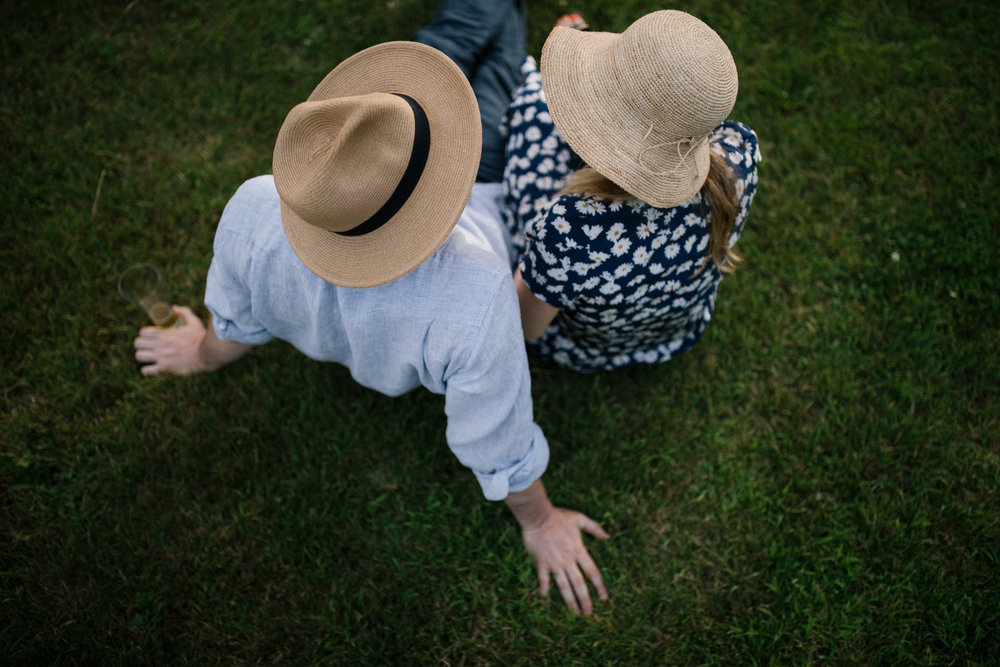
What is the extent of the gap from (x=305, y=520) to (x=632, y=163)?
2.27 metres

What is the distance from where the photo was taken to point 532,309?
7.70 ft

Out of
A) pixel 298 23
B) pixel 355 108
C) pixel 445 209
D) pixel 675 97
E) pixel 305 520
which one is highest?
pixel 675 97

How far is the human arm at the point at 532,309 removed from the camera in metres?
2.29

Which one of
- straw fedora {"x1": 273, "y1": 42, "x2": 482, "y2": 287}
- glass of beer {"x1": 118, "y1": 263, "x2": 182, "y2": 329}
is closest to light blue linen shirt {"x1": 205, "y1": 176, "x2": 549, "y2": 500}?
straw fedora {"x1": 273, "y1": 42, "x2": 482, "y2": 287}

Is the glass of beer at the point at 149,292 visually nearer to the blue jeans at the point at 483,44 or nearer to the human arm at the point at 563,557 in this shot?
the blue jeans at the point at 483,44

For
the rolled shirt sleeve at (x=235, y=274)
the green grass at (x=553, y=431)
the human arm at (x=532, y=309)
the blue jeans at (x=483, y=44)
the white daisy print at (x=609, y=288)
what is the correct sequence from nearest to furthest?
the rolled shirt sleeve at (x=235, y=274) → the white daisy print at (x=609, y=288) → the human arm at (x=532, y=309) → the green grass at (x=553, y=431) → the blue jeans at (x=483, y=44)

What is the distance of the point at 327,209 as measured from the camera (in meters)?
1.55

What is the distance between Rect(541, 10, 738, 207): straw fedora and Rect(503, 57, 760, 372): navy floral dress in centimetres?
17

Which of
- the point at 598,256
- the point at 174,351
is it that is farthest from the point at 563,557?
the point at 174,351

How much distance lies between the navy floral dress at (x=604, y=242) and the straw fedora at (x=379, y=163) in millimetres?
439

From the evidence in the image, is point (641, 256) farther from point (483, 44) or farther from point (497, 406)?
point (483, 44)


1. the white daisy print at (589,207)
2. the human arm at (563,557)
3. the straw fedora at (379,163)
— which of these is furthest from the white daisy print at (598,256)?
the human arm at (563,557)

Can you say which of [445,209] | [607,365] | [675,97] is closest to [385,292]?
[445,209]

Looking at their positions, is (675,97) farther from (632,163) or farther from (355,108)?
(355,108)
